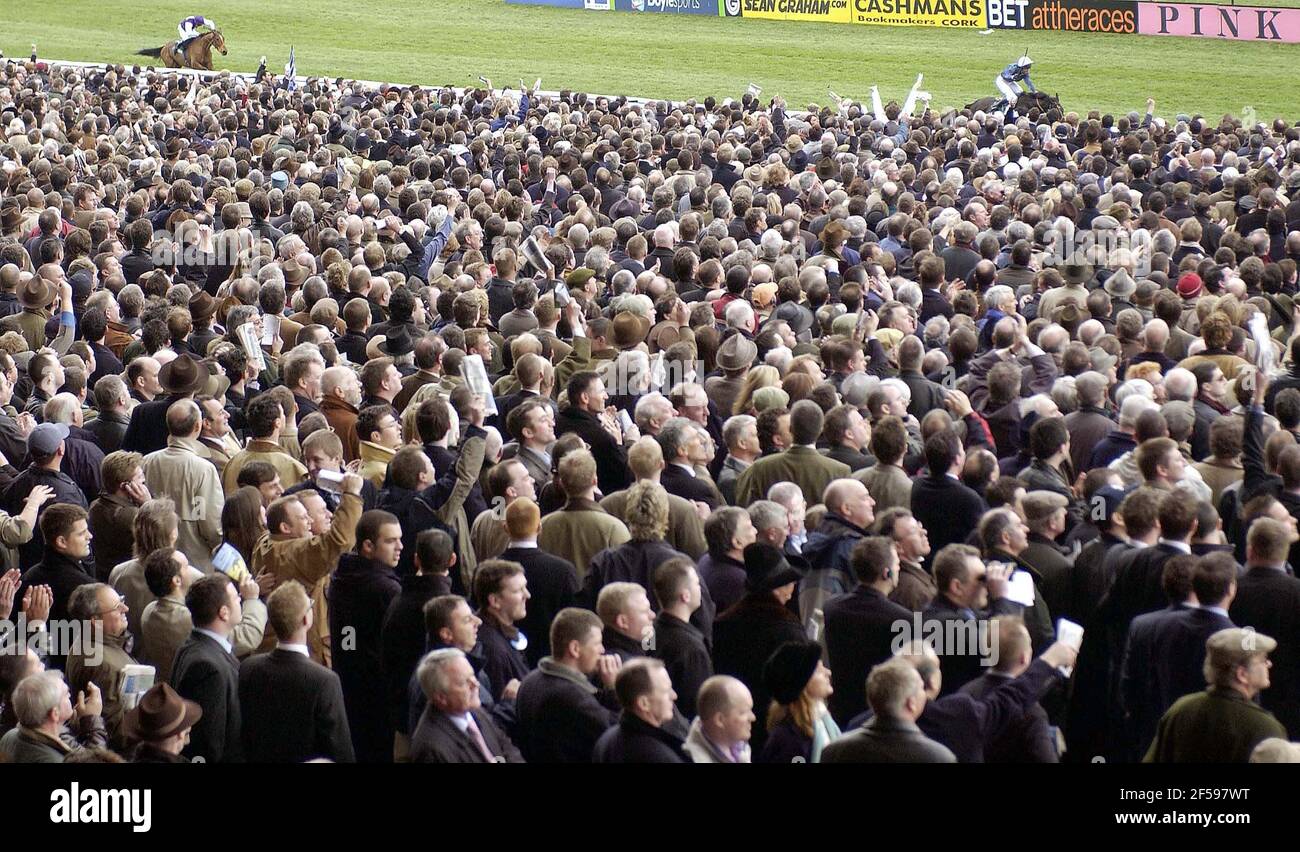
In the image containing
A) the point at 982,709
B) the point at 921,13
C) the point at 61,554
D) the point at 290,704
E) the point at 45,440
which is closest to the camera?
the point at 982,709

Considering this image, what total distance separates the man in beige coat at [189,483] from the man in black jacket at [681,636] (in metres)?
2.87

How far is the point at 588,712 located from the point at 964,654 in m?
1.86

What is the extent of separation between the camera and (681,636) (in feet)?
24.5

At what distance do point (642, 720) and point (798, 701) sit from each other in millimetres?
735

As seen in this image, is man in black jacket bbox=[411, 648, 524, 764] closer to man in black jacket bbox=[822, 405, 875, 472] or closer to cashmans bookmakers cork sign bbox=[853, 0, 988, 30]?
man in black jacket bbox=[822, 405, 875, 472]

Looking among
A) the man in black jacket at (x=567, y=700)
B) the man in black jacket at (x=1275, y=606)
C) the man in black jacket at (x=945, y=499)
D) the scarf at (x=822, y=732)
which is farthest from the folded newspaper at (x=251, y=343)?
the man in black jacket at (x=1275, y=606)

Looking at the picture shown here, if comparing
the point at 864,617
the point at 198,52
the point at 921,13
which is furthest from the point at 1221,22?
the point at 864,617

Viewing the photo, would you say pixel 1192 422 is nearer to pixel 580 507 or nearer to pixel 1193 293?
pixel 580 507

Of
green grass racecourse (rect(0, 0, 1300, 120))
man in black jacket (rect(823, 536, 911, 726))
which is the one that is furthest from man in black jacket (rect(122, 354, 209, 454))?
green grass racecourse (rect(0, 0, 1300, 120))

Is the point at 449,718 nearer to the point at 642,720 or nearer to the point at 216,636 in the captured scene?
the point at 642,720

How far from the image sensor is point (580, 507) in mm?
8789

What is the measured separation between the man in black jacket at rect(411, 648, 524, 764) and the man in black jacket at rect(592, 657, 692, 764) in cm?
57

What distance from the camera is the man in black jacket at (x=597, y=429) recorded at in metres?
10.2

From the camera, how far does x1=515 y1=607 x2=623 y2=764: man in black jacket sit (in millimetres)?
6930
